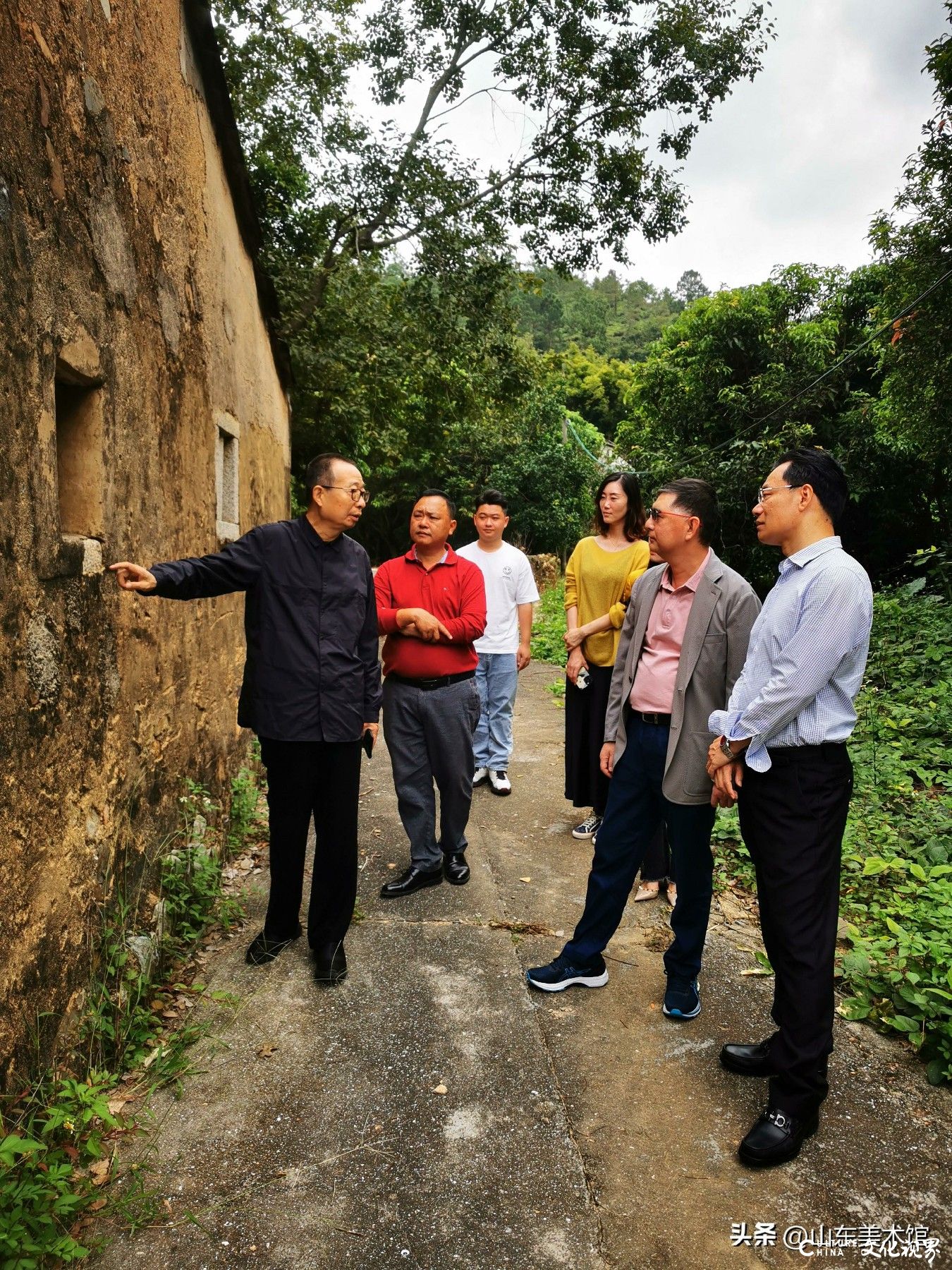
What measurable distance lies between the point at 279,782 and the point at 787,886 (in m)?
1.87

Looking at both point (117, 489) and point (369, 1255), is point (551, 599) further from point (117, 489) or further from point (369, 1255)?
point (369, 1255)

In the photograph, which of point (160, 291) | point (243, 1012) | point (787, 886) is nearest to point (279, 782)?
point (243, 1012)

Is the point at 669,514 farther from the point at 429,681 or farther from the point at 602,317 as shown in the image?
the point at 602,317

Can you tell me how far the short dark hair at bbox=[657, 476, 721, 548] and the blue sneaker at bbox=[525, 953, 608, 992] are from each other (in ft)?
5.49

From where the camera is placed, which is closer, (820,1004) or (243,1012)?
(820,1004)

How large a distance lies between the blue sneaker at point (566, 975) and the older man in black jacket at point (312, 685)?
79 centimetres

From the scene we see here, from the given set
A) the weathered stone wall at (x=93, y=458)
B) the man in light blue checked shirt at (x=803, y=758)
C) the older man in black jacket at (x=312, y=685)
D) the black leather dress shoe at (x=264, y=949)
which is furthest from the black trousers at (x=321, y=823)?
the man in light blue checked shirt at (x=803, y=758)

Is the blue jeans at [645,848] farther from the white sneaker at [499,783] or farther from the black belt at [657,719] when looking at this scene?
the white sneaker at [499,783]

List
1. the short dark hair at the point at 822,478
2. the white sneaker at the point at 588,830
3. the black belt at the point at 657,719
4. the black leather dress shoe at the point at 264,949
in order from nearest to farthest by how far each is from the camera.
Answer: the short dark hair at the point at 822,478, the black belt at the point at 657,719, the black leather dress shoe at the point at 264,949, the white sneaker at the point at 588,830

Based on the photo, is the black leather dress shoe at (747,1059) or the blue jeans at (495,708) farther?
the blue jeans at (495,708)

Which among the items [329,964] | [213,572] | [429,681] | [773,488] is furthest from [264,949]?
[773,488]

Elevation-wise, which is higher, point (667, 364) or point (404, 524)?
point (667, 364)

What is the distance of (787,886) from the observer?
231 centimetres

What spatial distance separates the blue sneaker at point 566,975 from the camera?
313cm
